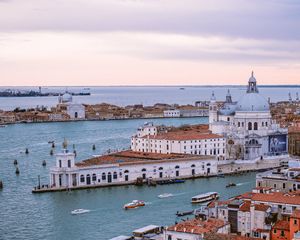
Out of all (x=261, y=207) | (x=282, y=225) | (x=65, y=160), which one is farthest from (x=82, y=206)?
(x=282, y=225)

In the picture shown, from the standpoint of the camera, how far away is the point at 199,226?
43.6 ft

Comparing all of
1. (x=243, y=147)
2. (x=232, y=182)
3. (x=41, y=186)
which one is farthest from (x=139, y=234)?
(x=243, y=147)

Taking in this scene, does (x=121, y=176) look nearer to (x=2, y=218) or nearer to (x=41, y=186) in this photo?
(x=41, y=186)

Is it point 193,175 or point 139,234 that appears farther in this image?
point 193,175

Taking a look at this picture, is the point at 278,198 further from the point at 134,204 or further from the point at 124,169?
the point at 124,169

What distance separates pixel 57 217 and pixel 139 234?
4.38 metres

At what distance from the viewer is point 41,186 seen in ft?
77.2

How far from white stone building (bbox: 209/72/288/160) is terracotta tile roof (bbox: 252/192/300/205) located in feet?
54.6

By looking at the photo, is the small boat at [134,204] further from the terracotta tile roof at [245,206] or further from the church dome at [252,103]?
the church dome at [252,103]

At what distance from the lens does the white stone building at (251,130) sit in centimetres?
3209

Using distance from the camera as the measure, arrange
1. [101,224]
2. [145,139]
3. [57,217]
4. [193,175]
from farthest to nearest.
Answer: [145,139] < [193,175] < [57,217] < [101,224]

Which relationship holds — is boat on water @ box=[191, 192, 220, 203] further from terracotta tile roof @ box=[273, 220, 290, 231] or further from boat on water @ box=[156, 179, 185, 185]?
terracotta tile roof @ box=[273, 220, 290, 231]

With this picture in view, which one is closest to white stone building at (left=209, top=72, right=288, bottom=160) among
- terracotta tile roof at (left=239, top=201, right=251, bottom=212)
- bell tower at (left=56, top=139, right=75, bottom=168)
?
bell tower at (left=56, top=139, right=75, bottom=168)

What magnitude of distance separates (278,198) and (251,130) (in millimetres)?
19095
